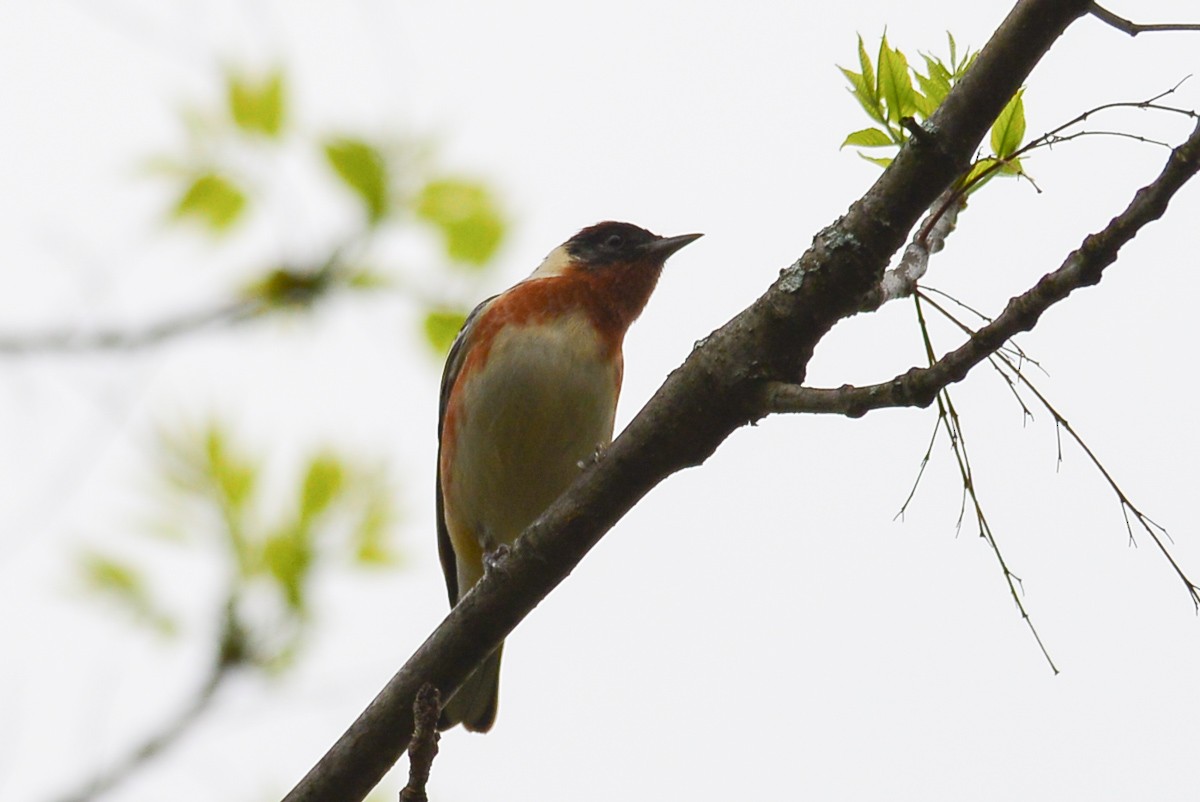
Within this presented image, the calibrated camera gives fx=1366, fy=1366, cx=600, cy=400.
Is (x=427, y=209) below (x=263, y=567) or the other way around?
the other way around

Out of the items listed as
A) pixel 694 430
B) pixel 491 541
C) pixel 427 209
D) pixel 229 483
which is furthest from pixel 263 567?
pixel 491 541

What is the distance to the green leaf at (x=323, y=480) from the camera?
2.88m

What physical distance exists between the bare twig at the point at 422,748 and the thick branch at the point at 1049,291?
1.17 metres

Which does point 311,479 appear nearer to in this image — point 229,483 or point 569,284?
point 229,483

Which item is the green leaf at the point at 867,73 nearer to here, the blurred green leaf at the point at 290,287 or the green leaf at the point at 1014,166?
the green leaf at the point at 1014,166

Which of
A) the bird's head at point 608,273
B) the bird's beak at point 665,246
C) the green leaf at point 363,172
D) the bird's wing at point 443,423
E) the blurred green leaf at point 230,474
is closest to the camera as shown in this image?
the green leaf at point 363,172

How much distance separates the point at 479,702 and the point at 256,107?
4.21m

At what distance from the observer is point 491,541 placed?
19.6 feet

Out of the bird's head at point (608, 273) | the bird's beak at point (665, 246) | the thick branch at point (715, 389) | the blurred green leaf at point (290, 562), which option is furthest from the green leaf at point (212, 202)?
the bird's beak at point (665, 246)

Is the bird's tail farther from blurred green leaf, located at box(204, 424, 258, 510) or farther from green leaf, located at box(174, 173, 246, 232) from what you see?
green leaf, located at box(174, 173, 246, 232)

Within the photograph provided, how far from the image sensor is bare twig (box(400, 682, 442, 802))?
9.26ft

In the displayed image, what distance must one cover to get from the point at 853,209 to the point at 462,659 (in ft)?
5.00

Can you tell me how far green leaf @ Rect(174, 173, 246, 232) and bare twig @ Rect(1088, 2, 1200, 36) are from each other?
166 centimetres

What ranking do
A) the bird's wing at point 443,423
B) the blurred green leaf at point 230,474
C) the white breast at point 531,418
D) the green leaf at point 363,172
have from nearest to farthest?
the green leaf at point 363,172
the blurred green leaf at point 230,474
the white breast at point 531,418
the bird's wing at point 443,423
